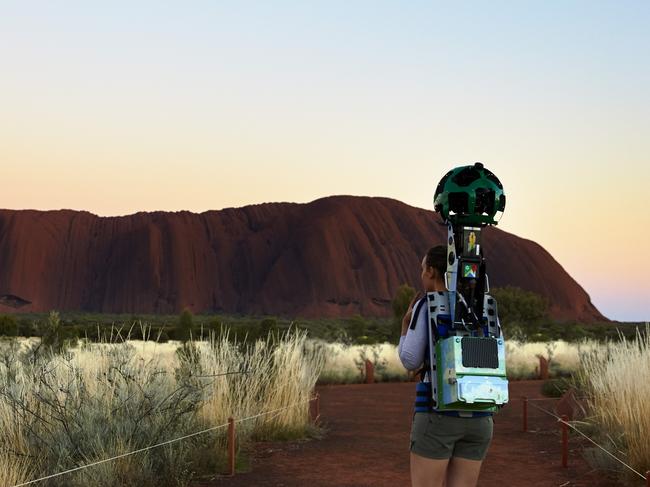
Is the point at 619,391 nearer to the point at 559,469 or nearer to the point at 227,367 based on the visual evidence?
the point at 559,469

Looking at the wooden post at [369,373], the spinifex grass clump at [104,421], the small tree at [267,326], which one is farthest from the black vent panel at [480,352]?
the wooden post at [369,373]

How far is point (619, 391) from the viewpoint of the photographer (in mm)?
9352

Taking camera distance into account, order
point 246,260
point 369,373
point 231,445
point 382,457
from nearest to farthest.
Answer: point 231,445
point 382,457
point 369,373
point 246,260

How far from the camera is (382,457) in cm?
1034

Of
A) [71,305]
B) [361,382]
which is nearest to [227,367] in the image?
[361,382]

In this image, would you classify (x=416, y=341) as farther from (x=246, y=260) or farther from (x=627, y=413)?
(x=246, y=260)

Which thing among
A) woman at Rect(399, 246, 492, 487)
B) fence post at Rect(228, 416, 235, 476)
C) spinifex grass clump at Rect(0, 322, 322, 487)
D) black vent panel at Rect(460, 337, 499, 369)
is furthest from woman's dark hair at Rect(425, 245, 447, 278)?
fence post at Rect(228, 416, 235, 476)

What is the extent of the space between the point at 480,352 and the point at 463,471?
0.64 meters

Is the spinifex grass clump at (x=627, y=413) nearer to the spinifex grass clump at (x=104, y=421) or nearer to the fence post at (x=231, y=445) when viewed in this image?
the fence post at (x=231, y=445)

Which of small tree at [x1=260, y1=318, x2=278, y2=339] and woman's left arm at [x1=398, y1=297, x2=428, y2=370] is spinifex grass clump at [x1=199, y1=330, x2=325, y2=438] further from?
small tree at [x1=260, y1=318, x2=278, y2=339]

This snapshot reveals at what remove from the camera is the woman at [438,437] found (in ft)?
13.6

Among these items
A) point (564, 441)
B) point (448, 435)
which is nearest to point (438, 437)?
point (448, 435)

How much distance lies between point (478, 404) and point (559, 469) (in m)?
6.05

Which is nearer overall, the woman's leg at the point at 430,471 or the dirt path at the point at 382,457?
the woman's leg at the point at 430,471
